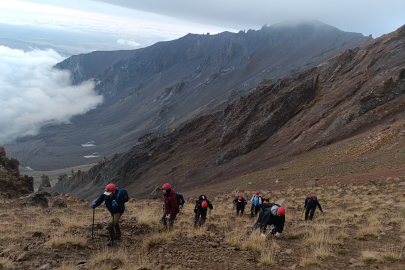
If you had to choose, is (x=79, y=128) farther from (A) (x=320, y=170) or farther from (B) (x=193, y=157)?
(A) (x=320, y=170)

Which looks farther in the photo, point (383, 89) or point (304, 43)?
point (304, 43)

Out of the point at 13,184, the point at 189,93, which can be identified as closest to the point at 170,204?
the point at 13,184

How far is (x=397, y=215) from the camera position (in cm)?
915

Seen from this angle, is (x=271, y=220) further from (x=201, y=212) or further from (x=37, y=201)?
(x=37, y=201)

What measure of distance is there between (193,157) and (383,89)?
32309 mm

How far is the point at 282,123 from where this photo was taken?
1797 inches

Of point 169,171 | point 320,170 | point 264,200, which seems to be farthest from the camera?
point 169,171

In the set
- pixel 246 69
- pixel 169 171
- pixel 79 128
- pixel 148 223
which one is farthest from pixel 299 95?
pixel 79 128

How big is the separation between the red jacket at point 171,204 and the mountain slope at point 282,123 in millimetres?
24018

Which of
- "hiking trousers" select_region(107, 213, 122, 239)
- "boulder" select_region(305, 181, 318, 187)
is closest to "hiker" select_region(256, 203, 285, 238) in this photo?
"hiking trousers" select_region(107, 213, 122, 239)

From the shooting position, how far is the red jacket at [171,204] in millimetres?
7484

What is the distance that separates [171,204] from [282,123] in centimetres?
4116

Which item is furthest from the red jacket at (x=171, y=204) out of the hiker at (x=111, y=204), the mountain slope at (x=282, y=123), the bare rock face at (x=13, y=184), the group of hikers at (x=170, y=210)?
the mountain slope at (x=282, y=123)

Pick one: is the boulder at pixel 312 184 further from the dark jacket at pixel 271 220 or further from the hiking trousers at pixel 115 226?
the hiking trousers at pixel 115 226
